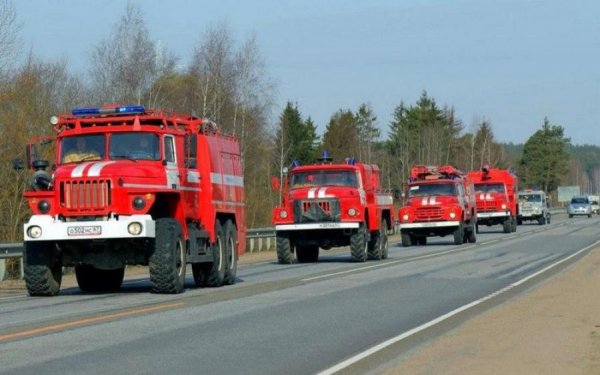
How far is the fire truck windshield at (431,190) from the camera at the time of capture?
44844 millimetres

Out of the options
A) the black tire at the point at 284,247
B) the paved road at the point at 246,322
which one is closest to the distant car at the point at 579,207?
the black tire at the point at 284,247

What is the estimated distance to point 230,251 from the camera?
75.4 ft

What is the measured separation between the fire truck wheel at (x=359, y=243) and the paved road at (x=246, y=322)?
412cm

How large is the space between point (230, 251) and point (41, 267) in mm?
4314

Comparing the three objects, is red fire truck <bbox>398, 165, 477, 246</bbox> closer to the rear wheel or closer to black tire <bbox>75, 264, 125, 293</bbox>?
the rear wheel

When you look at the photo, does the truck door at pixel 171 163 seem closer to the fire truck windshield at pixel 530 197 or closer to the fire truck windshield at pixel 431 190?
the fire truck windshield at pixel 431 190

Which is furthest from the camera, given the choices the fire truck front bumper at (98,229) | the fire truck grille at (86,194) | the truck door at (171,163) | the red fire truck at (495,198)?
the red fire truck at (495,198)

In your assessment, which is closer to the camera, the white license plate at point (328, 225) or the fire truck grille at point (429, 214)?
the white license plate at point (328, 225)

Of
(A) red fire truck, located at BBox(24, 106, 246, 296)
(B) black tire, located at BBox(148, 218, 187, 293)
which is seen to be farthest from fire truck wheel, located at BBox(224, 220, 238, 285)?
(B) black tire, located at BBox(148, 218, 187, 293)

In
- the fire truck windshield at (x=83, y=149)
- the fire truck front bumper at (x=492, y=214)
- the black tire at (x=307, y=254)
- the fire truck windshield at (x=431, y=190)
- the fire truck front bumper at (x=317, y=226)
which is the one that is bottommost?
the black tire at (x=307, y=254)

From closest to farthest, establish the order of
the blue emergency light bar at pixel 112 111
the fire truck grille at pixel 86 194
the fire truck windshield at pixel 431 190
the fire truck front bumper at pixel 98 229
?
1. the fire truck front bumper at pixel 98 229
2. the fire truck grille at pixel 86 194
3. the blue emergency light bar at pixel 112 111
4. the fire truck windshield at pixel 431 190

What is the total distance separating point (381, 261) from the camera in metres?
32.6

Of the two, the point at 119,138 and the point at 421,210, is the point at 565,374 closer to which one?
the point at 119,138

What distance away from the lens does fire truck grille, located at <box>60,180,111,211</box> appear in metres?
19.1
